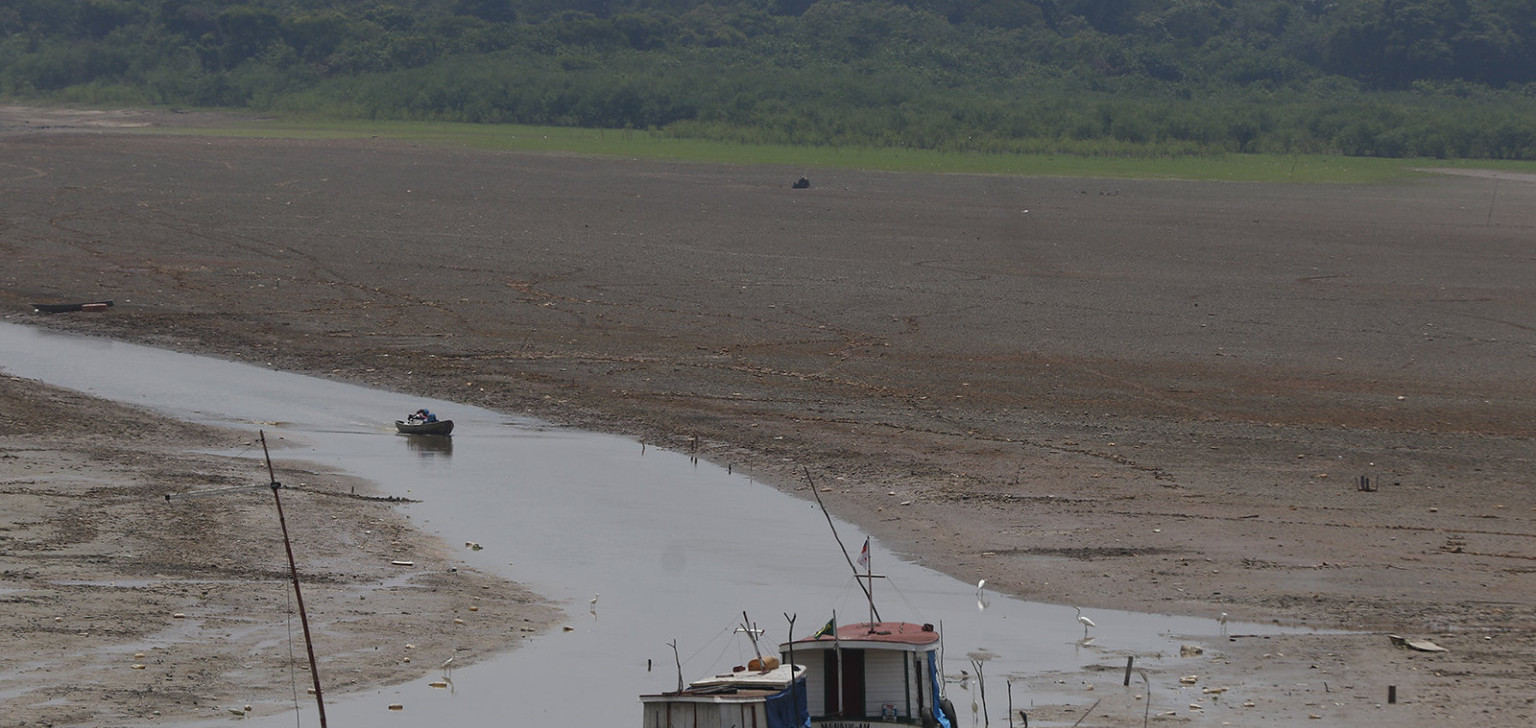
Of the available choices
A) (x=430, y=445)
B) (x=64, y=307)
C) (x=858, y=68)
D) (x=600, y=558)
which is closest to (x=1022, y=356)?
(x=430, y=445)

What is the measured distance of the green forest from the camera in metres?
106

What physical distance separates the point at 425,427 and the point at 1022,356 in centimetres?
1133

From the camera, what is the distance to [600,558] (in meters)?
20.6

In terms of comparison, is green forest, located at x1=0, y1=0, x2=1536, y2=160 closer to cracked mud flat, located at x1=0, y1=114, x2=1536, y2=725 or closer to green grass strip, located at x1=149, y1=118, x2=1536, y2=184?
green grass strip, located at x1=149, y1=118, x2=1536, y2=184

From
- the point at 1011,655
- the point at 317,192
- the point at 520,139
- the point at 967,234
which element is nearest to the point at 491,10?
the point at 520,139

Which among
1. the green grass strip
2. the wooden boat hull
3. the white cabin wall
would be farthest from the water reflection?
the green grass strip

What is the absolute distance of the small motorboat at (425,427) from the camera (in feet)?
85.1

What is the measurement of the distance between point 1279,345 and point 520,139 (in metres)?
Answer: 74.3

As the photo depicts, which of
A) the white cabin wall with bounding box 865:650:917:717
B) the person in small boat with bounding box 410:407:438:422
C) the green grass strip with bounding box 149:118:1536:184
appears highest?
the white cabin wall with bounding box 865:650:917:717

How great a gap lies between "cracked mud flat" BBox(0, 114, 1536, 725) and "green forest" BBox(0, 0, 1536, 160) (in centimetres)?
4124

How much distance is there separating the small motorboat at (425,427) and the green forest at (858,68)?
74598 millimetres

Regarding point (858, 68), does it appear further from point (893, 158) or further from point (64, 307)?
point (64, 307)

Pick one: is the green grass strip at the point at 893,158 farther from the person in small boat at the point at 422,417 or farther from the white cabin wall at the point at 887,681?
the white cabin wall at the point at 887,681

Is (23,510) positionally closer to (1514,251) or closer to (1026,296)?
(1026,296)
